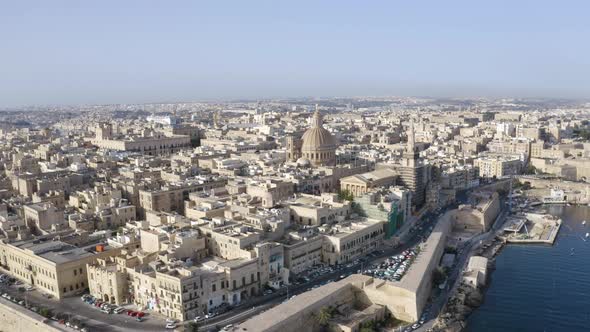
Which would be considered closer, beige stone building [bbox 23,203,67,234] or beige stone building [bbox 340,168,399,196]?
beige stone building [bbox 23,203,67,234]

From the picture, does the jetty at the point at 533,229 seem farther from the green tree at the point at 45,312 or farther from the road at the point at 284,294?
the green tree at the point at 45,312

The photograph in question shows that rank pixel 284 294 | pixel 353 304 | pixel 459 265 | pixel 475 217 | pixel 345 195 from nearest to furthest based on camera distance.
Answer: pixel 353 304
pixel 284 294
pixel 459 265
pixel 475 217
pixel 345 195

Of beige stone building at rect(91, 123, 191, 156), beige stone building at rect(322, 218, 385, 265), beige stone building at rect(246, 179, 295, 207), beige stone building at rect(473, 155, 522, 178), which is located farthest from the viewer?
beige stone building at rect(91, 123, 191, 156)

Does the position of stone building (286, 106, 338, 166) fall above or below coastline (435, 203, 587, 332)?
above

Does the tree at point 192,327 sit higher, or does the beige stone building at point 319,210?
the beige stone building at point 319,210

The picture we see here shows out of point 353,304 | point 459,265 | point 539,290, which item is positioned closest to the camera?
point 353,304

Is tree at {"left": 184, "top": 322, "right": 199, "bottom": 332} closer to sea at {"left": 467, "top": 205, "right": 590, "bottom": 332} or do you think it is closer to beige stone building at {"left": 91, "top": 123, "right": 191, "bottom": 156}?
sea at {"left": 467, "top": 205, "right": 590, "bottom": 332}

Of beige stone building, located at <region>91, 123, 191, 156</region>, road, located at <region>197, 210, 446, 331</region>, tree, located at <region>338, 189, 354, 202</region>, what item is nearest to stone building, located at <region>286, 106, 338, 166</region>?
tree, located at <region>338, 189, 354, 202</region>

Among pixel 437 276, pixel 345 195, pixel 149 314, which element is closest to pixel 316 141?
pixel 345 195

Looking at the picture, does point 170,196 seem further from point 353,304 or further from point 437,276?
point 437,276

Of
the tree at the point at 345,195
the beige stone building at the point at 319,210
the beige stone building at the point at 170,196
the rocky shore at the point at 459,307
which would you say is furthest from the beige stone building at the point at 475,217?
the beige stone building at the point at 170,196
